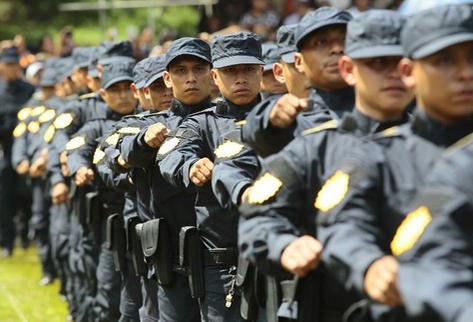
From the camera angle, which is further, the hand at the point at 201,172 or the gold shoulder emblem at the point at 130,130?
the gold shoulder emblem at the point at 130,130

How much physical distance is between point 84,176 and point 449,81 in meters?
6.60

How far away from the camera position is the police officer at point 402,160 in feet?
15.0

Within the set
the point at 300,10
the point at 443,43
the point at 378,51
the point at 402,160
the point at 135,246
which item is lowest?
the point at 135,246

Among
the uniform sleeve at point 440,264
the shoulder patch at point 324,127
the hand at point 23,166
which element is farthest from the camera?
the hand at point 23,166

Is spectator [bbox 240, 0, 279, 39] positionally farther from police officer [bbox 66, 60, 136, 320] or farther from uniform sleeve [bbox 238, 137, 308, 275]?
uniform sleeve [bbox 238, 137, 308, 275]

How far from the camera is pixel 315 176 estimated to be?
5.29 metres

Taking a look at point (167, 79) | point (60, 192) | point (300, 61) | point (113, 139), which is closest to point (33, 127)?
point (60, 192)

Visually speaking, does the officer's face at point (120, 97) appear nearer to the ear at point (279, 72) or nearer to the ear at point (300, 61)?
the ear at point (279, 72)

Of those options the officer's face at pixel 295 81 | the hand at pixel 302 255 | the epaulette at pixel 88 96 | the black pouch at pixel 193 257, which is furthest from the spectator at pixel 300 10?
the hand at pixel 302 255

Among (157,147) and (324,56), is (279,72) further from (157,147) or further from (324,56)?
(324,56)

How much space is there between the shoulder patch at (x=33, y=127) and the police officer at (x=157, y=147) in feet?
24.1

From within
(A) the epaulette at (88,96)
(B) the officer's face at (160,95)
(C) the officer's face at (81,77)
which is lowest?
(C) the officer's face at (81,77)

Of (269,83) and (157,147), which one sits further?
(269,83)

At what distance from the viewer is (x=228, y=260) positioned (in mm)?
7805
